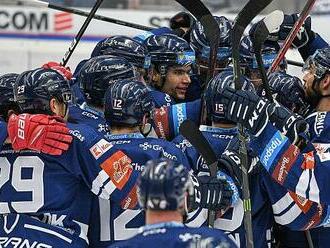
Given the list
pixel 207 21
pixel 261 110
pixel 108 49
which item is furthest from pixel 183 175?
pixel 108 49

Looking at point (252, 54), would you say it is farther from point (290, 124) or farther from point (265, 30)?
point (290, 124)

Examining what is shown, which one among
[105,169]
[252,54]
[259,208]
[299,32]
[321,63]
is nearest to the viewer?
[105,169]

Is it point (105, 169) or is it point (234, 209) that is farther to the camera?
point (234, 209)

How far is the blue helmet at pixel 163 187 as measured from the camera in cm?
264

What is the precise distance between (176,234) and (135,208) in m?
1.06

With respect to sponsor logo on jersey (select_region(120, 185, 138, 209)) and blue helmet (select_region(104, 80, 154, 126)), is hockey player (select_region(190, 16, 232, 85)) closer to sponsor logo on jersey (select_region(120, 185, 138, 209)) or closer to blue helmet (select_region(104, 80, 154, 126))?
blue helmet (select_region(104, 80, 154, 126))

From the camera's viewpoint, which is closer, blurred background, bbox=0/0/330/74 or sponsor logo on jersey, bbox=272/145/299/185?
sponsor logo on jersey, bbox=272/145/299/185

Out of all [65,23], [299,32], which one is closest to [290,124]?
[299,32]

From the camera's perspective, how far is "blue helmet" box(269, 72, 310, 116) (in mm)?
4461

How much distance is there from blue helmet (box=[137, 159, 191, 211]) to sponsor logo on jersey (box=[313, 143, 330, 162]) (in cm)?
105

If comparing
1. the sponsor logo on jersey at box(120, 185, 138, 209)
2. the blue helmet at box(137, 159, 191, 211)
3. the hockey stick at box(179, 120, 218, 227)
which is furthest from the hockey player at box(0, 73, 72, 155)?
the blue helmet at box(137, 159, 191, 211)

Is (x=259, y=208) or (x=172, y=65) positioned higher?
(x=172, y=65)

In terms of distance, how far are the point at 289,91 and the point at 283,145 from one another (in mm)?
964

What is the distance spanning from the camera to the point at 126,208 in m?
3.68
